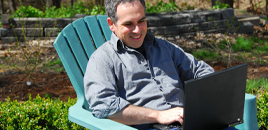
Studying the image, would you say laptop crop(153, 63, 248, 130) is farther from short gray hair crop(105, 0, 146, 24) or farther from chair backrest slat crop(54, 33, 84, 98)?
chair backrest slat crop(54, 33, 84, 98)

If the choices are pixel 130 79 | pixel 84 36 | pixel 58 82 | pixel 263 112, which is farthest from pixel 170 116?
pixel 58 82

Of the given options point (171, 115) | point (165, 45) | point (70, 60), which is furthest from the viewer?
point (70, 60)

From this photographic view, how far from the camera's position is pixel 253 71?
491cm

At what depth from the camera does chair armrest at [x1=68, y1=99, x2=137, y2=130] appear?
1.83m

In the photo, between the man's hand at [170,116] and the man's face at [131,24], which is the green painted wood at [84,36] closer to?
the man's face at [131,24]

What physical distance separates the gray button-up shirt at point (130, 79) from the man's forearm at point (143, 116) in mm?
44

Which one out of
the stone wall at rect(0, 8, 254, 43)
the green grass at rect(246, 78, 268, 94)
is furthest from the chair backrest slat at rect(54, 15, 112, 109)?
the stone wall at rect(0, 8, 254, 43)

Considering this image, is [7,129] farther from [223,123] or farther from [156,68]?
[223,123]

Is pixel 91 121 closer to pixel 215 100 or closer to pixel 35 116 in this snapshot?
pixel 215 100

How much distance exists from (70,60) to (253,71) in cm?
326

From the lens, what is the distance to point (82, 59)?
8.96 ft

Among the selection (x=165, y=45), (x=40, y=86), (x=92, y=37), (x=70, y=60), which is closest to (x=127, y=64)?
(x=165, y=45)

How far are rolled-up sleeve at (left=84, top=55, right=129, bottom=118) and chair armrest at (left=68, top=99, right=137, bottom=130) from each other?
4 cm

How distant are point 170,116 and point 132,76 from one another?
1.21ft
